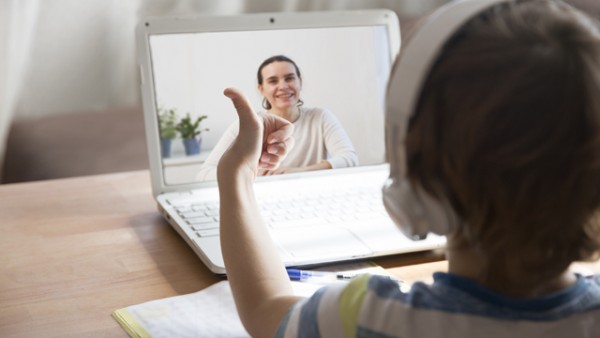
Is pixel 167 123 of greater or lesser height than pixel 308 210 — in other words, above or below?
above

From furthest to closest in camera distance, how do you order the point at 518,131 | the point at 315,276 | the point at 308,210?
the point at 308,210, the point at 315,276, the point at 518,131

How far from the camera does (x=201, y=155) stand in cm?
121

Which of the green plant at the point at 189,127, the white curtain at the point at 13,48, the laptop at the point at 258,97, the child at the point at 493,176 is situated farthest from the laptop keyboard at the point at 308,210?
the white curtain at the point at 13,48

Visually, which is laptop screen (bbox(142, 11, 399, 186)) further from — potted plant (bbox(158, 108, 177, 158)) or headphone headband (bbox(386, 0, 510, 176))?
headphone headband (bbox(386, 0, 510, 176))

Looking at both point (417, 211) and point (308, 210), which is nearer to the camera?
point (417, 211)

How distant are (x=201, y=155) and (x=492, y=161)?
0.70 metres

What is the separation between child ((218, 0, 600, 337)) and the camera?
0.56 meters

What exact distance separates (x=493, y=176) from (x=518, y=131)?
0.04 m

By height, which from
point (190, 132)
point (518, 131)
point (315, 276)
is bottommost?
point (315, 276)

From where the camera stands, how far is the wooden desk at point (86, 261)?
87 centimetres

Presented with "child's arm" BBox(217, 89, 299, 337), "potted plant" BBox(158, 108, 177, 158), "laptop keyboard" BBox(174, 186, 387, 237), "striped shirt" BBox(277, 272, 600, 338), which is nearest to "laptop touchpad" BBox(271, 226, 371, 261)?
"laptop keyboard" BBox(174, 186, 387, 237)

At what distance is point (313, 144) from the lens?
47.8 inches

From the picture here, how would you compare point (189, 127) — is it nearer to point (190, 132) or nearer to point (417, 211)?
point (190, 132)

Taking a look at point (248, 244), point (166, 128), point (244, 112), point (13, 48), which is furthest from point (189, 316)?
point (13, 48)
